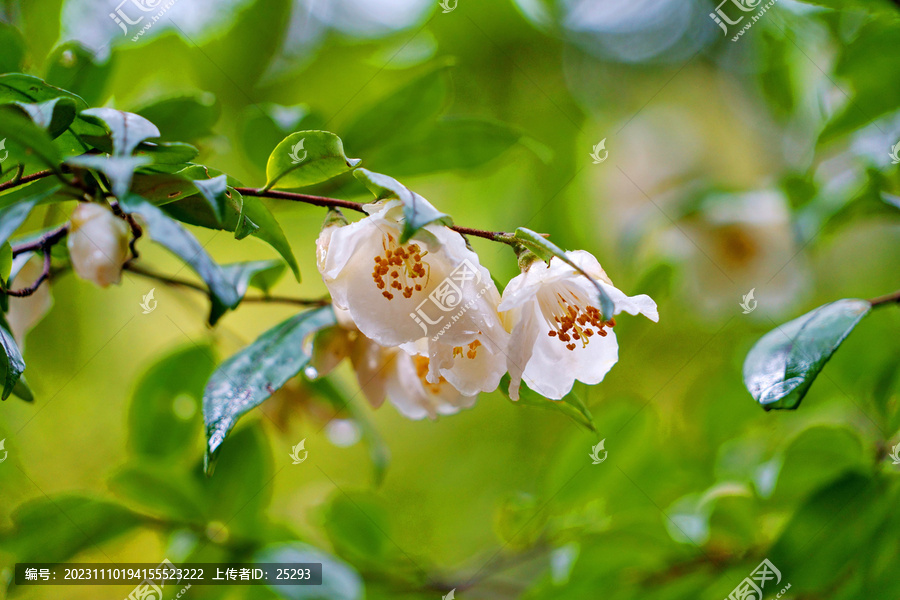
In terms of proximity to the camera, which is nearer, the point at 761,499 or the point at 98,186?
the point at 98,186

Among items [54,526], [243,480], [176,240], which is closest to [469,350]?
[176,240]

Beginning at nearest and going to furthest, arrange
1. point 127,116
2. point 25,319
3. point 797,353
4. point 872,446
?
point 127,116, point 797,353, point 25,319, point 872,446

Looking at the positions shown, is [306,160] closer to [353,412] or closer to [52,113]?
[52,113]

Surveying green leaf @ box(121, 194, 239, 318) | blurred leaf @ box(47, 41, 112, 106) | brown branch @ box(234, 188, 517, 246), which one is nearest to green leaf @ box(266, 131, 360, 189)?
brown branch @ box(234, 188, 517, 246)

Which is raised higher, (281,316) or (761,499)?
(761,499)

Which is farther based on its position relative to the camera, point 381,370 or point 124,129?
point 381,370

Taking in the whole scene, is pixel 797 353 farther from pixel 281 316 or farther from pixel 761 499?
pixel 281 316

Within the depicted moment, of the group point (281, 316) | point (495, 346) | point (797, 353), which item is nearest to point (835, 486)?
point (797, 353)

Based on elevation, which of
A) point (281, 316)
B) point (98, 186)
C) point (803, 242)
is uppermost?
point (98, 186)
